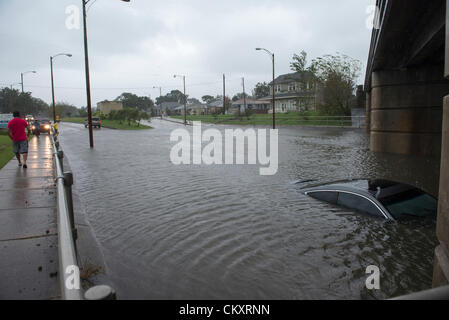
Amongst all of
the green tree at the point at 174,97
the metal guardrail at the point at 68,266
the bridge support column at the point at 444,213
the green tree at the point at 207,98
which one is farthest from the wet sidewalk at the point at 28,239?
the green tree at the point at 174,97

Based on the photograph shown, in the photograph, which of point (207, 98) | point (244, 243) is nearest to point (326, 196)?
point (244, 243)

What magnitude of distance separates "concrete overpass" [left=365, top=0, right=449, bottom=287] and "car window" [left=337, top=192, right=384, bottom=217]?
16.9 feet

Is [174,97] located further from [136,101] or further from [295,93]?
[295,93]

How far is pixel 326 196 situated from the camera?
8.33 meters

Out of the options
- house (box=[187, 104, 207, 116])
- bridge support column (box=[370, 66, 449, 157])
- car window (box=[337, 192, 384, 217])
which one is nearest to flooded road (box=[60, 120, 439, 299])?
car window (box=[337, 192, 384, 217])

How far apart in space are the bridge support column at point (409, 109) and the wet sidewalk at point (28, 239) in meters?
15.7

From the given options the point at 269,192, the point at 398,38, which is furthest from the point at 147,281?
the point at 398,38

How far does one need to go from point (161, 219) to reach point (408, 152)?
14.7 m

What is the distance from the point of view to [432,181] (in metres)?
11.8

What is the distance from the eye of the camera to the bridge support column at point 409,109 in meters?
17.0

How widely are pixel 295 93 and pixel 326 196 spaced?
218ft

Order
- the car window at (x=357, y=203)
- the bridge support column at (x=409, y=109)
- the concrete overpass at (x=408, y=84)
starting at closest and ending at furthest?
the car window at (x=357, y=203) < the concrete overpass at (x=408, y=84) < the bridge support column at (x=409, y=109)

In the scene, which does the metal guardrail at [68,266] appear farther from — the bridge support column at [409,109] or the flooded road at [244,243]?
the bridge support column at [409,109]
